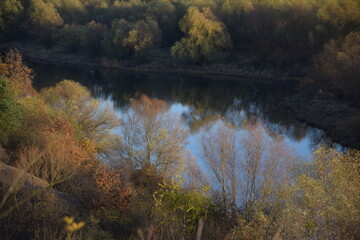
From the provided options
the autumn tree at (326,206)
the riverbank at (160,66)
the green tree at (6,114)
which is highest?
the autumn tree at (326,206)

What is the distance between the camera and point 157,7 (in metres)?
70.2

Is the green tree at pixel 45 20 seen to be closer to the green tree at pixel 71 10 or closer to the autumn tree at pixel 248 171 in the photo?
the green tree at pixel 71 10

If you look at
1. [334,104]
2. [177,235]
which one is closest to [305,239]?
[177,235]

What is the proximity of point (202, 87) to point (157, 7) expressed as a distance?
2567 cm

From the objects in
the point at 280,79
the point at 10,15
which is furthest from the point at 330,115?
the point at 10,15

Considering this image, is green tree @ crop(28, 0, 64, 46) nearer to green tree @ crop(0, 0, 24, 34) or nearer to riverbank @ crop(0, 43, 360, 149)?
riverbank @ crop(0, 43, 360, 149)

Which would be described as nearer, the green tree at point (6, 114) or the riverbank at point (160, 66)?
the green tree at point (6, 114)

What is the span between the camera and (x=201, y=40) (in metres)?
60.6

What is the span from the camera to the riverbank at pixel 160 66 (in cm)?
5603

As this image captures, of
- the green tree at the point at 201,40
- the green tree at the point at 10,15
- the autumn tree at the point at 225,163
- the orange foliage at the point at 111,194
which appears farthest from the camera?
the green tree at the point at 10,15

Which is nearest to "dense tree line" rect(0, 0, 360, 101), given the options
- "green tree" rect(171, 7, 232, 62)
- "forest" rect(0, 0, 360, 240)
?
"green tree" rect(171, 7, 232, 62)

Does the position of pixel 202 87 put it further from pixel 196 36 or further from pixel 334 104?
pixel 334 104

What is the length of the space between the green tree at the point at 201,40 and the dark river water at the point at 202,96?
4.50 m

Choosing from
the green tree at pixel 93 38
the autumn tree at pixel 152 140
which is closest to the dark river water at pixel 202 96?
the autumn tree at pixel 152 140
